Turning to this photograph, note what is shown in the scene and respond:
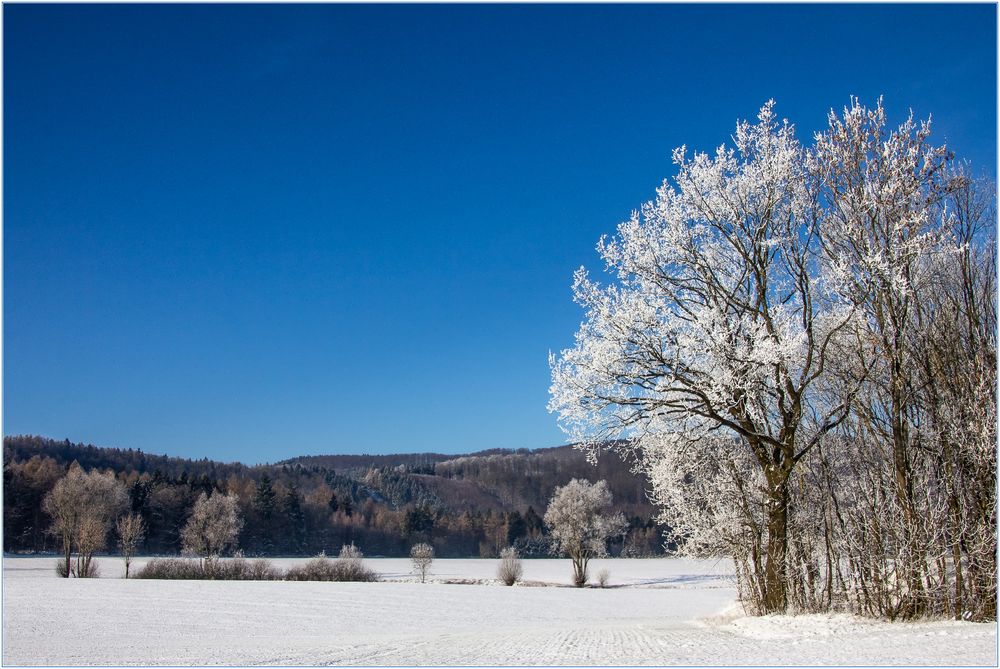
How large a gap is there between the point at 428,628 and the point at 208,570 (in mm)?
35113

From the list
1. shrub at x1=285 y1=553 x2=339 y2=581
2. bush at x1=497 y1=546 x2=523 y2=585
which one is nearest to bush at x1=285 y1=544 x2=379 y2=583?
shrub at x1=285 y1=553 x2=339 y2=581

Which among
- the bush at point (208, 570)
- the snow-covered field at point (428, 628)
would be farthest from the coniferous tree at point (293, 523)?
the bush at point (208, 570)

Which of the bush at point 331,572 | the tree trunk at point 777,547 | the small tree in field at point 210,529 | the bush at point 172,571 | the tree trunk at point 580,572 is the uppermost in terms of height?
the tree trunk at point 777,547

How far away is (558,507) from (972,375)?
54550mm

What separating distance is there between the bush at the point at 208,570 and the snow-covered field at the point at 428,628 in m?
8.08

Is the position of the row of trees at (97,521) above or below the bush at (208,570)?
above

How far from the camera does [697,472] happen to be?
2022cm

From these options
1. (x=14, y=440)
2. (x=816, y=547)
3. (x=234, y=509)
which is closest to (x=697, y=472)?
(x=816, y=547)

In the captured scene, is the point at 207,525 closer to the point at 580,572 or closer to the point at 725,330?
the point at 580,572

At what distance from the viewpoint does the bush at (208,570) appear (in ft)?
190

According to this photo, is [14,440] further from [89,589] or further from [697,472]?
[697,472]

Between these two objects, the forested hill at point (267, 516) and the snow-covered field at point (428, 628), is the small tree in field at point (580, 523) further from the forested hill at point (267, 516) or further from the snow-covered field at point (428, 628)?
the forested hill at point (267, 516)

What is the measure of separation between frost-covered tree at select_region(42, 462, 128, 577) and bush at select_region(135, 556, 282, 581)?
15.2 feet

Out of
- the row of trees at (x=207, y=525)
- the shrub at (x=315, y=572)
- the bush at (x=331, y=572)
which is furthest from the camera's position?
the bush at (x=331, y=572)
